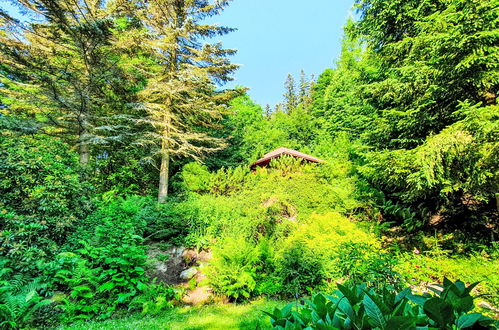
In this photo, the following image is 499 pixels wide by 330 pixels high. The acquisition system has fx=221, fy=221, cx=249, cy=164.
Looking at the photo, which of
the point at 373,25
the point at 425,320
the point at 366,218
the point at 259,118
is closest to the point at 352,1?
the point at 373,25

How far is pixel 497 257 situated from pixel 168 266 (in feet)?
25.2

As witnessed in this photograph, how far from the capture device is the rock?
19.7 feet

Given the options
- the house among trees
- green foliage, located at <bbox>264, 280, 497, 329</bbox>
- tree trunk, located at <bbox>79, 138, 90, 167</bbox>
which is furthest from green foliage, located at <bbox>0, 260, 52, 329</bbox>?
the house among trees

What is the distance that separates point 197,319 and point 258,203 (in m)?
4.74

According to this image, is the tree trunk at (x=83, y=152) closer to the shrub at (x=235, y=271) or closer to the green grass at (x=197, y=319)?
the shrub at (x=235, y=271)

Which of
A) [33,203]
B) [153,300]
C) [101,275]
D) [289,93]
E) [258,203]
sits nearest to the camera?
[101,275]

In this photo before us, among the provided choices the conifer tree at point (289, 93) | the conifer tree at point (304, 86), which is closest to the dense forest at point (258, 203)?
the conifer tree at point (304, 86)

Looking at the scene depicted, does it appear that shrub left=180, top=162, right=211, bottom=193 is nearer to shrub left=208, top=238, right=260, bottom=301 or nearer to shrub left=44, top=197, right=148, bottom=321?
shrub left=208, top=238, right=260, bottom=301

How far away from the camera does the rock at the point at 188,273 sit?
5.99 metres

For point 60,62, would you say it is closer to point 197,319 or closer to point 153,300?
point 153,300

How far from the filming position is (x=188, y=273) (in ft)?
20.0

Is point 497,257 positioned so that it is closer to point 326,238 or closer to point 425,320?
point 326,238

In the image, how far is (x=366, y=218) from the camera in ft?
24.3

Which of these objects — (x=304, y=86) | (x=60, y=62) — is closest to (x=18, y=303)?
(x=60, y=62)
